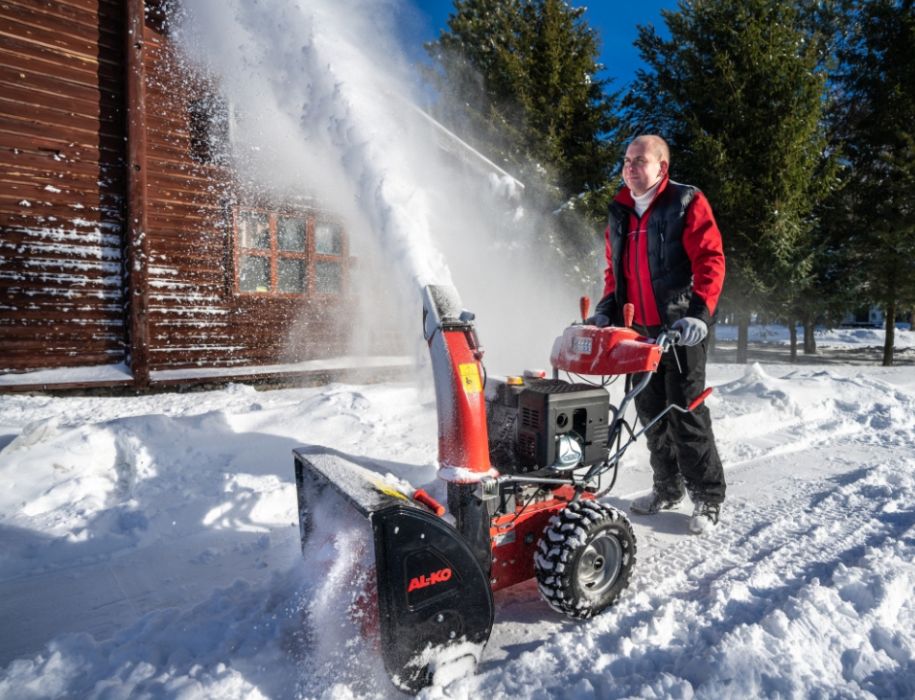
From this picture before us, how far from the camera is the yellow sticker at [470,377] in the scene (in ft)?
6.18

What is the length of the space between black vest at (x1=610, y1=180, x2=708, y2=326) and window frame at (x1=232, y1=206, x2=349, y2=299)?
19.5 feet

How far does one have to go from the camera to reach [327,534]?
2.05m

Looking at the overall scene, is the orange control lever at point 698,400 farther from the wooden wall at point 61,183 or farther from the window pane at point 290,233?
the wooden wall at point 61,183

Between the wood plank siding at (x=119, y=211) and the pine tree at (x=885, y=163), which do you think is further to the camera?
the pine tree at (x=885, y=163)

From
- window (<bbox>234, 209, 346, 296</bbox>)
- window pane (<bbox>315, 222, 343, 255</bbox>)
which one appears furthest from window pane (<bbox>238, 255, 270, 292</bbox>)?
window pane (<bbox>315, 222, 343, 255</bbox>)

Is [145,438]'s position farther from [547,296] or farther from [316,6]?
[547,296]

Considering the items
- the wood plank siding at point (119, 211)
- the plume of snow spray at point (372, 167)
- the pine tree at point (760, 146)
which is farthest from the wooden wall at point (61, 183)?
the pine tree at point (760, 146)

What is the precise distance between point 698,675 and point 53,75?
8.17m

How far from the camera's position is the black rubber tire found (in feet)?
6.60

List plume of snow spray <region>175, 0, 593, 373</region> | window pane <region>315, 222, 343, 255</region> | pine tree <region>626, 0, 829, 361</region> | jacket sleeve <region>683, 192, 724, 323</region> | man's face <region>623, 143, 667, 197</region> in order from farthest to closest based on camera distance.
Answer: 1. pine tree <region>626, 0, 829, 361</region>
2. window pane <region>315, 222, 343, 255</region>
3. plume of snow spray <region>175, 0, 593, 373</region>
4. man's face <region>623, 143, 667, 197</region>
5. jacket sleeve <region>683, 192, 724, 323</region>

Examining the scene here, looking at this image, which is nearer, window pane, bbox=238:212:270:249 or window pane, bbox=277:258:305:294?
window pane, bbox=238:212:270:249

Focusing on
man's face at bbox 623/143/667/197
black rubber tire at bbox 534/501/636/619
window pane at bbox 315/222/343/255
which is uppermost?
window pane at bbox 315/222/343/255

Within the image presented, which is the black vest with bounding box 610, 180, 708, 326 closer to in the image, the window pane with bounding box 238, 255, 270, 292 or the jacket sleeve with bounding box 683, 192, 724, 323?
the jacket sleeve with bounding box 683, 192, 724, 323

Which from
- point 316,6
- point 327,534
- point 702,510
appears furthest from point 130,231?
point 702,510
